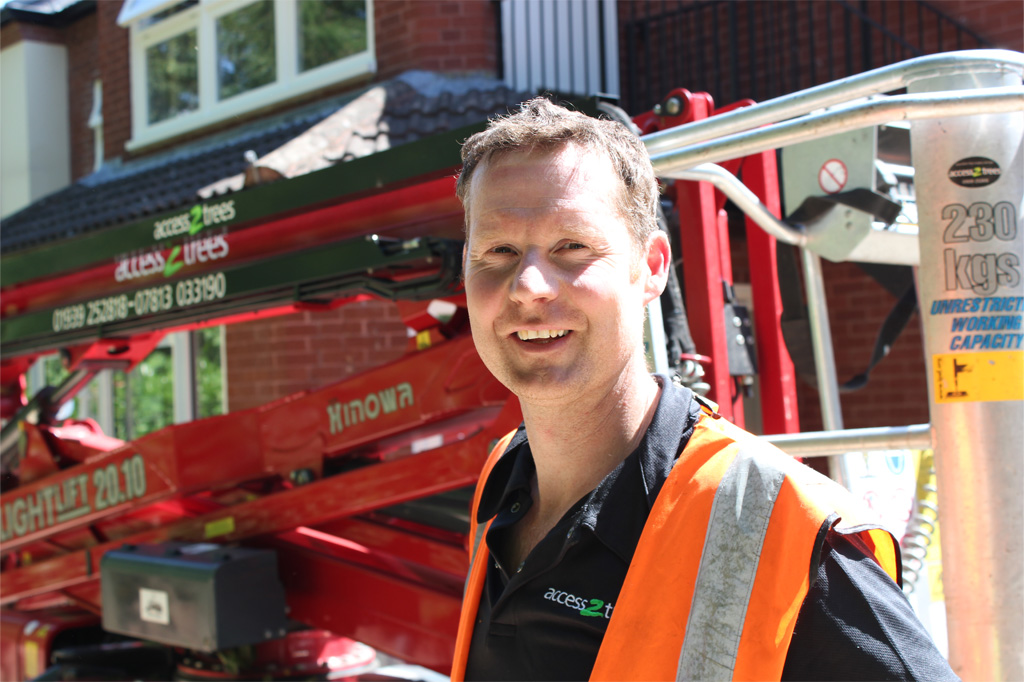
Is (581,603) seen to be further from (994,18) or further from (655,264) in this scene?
(994,18)

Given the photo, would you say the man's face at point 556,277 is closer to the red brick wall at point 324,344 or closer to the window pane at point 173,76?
the red brick wall at point 324,344

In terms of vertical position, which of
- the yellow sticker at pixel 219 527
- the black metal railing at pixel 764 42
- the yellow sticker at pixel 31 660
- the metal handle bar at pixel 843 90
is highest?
the black metal railing at pixel 764 42

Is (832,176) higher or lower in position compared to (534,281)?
higher

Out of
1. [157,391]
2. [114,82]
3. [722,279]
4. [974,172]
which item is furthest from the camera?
[114,82]

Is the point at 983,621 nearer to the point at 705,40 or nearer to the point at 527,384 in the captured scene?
the point at 527,384

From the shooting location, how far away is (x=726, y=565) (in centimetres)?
121

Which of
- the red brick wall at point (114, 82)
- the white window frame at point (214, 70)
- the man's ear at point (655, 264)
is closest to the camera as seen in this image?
the man's ear at point (655, 264)

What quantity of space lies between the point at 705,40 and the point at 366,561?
5.17 meters

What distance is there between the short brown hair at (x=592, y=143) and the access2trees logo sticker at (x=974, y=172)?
586 mm

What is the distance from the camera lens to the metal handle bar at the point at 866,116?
5.41 ft

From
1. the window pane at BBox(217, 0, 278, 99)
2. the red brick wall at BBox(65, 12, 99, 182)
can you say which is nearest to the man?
the window pane at BBox(217, 0, 278, 99)

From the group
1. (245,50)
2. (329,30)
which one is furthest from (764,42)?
(245,50)

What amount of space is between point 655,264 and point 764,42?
19.7ft

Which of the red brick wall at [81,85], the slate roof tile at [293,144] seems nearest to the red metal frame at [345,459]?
the slate roof tile at [293,144]
